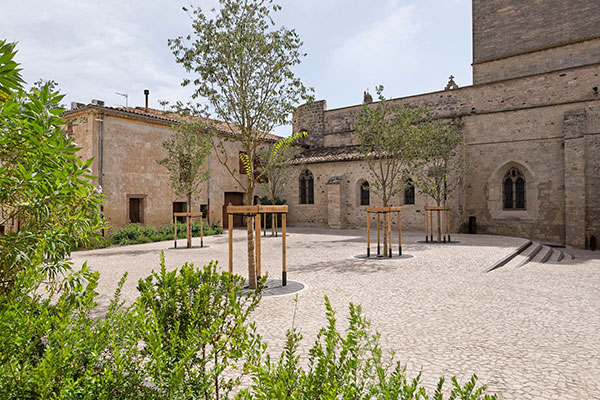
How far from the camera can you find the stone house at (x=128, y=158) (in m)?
16.8

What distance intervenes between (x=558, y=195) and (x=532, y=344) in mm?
17233

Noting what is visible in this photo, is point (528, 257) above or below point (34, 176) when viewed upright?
below

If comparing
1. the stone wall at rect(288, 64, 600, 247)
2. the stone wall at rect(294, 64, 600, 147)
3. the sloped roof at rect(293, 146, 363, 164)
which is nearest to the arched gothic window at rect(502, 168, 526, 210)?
the stone wall at rect(288, 64, 600, 247)

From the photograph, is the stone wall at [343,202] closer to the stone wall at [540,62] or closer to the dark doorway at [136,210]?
the stone wall at [540,62]

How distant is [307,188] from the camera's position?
82.2ft

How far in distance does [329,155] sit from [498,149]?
31.1 feet

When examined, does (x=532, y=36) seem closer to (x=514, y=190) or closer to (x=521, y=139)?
(x=521, y=139)

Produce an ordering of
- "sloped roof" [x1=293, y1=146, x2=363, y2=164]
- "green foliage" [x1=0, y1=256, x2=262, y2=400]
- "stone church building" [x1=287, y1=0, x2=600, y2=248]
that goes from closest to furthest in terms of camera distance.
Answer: "green foliage" [x1=0, y1=256, x2=262, y2=400] → "stone church building" [x1=287, y1=0, x2=600, y2=248] → "sloped roof" [x1=293, y1=146, x2=363, y2=164]

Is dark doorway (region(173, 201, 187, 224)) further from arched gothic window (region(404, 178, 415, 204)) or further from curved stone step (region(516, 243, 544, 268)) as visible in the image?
curved stone step (region(516, 243, 544, 268))

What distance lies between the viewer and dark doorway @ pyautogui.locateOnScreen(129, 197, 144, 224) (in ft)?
59.5

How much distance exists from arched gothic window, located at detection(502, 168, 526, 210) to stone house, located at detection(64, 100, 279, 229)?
14204 millimetres

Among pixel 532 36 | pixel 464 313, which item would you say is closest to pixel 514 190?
pixel 532 36

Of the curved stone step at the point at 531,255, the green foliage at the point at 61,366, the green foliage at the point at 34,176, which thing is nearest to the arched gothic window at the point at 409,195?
the curved stone step at the point at 531,255

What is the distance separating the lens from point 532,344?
13.4 feet
